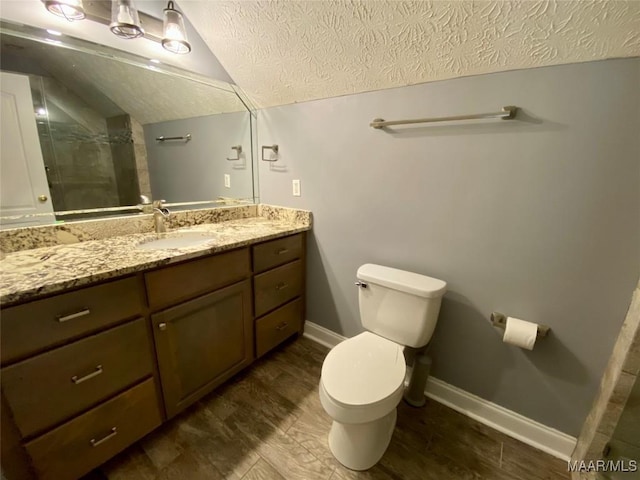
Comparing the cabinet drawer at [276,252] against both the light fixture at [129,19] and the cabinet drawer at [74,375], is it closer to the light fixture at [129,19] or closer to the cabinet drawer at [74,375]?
the cabinet drawer at [74,375]

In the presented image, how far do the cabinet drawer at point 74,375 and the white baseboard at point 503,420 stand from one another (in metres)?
1.53

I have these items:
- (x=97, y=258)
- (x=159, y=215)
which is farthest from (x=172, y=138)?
(x=97, y=258)

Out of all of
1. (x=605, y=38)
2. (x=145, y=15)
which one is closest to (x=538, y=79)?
(x=605, y=38)

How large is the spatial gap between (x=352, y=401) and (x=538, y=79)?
1477 mm

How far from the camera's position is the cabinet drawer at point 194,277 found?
1111 millimetres

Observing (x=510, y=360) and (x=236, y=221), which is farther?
(x=236, y=221)

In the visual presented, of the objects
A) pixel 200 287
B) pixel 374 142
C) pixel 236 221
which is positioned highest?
pixel 374 142

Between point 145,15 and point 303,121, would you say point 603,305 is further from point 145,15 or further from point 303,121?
point 145,15

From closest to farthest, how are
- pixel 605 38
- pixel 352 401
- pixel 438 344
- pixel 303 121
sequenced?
pixel 605 38 → pixel 352 401 → pixel 438 344 → pixel 303 121

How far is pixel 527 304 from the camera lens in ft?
4.05

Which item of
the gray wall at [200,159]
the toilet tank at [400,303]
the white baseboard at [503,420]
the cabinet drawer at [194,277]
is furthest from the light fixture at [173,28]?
the white baseboard at [503,420]

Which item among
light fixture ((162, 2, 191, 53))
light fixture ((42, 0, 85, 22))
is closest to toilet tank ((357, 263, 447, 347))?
light fixture ((162, 2, 191, 53))

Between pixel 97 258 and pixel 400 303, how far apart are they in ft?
4.48

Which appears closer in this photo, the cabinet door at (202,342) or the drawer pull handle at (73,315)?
the drawer pull handle at (73,315)
